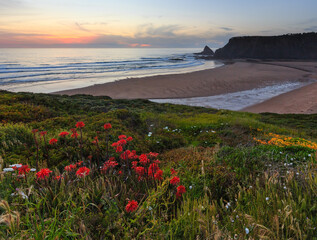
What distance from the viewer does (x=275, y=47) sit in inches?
4203

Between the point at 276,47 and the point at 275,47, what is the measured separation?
0.51m

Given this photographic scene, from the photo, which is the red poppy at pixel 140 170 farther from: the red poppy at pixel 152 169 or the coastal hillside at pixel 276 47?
the coastal hillside at pixel 276 47

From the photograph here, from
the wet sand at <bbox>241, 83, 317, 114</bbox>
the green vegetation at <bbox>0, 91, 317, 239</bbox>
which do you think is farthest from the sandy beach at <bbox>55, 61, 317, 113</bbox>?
the green vegetation at <bbox>0, 91, 317, 239</bbox>

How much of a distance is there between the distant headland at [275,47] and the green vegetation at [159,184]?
108m

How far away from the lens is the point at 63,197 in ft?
9.31

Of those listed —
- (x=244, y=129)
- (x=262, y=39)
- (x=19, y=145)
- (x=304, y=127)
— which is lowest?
(x=304, y=127)

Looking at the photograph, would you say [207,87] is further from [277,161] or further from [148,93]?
[277,161]

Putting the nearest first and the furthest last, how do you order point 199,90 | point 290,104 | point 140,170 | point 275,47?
point 140,170 < point 290,104 < point 199,90 < point 275,47

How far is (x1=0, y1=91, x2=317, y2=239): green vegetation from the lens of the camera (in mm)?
2305

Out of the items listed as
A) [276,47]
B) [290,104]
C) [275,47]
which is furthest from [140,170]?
[276,47]

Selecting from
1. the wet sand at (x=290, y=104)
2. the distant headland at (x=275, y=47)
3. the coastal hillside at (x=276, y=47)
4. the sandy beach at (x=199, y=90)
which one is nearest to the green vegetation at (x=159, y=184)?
the wet sand at (x=290, y=104)

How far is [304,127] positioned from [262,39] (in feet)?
372

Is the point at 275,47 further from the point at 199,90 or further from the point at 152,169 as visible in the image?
the point at 152,169

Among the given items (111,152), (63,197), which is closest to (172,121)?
(111,152)
